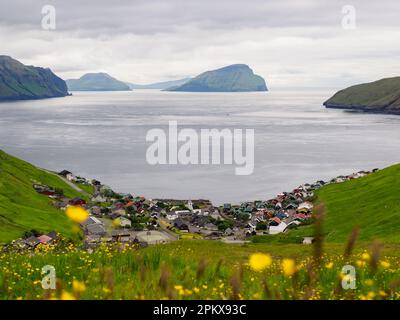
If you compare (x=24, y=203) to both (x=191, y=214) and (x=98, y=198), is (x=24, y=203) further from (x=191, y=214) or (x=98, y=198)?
(x=191, y=214)

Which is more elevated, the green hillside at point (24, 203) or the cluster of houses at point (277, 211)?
the green hillside at point (24, 203)

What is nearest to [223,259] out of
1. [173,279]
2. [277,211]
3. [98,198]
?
[173,279]

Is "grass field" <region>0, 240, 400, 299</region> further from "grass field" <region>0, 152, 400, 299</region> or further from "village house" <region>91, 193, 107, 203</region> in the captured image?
"village house" <region>91, 193, 107, 203</region>

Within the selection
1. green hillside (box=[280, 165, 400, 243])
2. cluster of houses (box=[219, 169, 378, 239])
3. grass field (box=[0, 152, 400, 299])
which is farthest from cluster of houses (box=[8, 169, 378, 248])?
green hillside (box=[280, 165, 400, 243])

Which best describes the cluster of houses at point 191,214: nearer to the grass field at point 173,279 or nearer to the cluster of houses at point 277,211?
the cluster of houses at point 277,211

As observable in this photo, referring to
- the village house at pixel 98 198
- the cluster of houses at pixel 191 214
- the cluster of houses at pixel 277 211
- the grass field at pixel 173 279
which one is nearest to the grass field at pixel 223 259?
the grass field at pixel 173 279

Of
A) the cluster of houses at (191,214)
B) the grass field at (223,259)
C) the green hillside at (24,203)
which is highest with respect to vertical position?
the grass field at (223,259)
